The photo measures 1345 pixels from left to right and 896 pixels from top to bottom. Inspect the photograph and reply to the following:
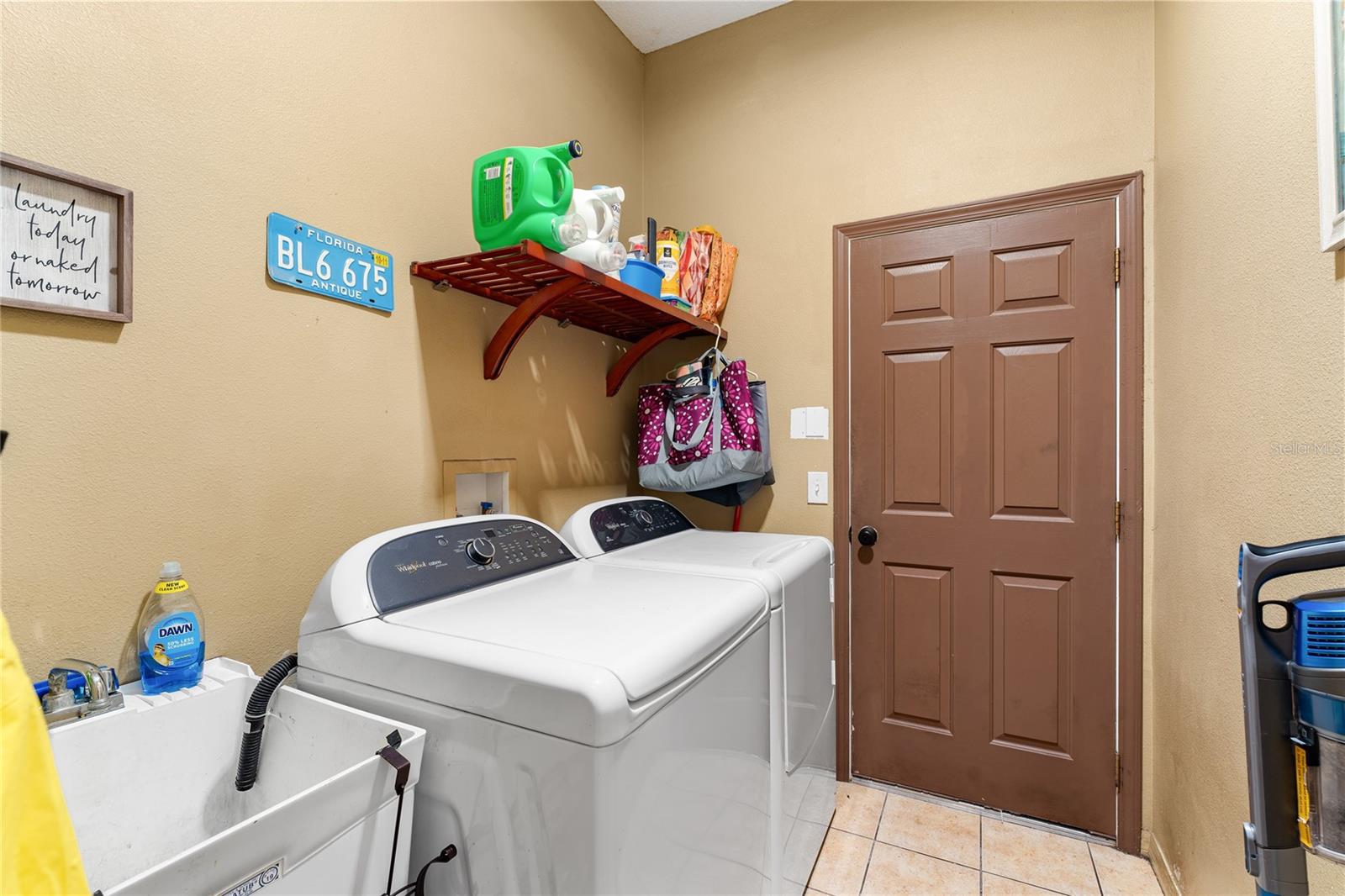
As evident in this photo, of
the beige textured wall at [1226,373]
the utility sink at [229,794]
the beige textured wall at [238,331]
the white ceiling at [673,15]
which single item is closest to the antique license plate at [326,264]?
the beige textured wall at [238,331]

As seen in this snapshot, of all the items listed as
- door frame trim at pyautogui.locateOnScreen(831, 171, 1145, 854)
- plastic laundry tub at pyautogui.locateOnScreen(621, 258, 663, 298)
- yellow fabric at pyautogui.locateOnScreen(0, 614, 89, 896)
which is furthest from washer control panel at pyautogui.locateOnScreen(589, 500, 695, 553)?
door frame trim at pyautogui.locateOnScreen(831, 171, 1145, 854)

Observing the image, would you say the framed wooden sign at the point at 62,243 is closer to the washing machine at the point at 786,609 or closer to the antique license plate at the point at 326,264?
the antique license plate at the point at 326,264

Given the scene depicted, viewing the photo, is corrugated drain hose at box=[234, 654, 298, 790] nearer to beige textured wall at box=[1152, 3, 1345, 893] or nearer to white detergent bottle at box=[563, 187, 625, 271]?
white detergent bottle at box=[563, 187, 625, 271]

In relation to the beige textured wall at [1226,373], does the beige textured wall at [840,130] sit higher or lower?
higher

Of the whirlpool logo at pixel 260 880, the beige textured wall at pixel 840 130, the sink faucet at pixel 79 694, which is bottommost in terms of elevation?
the whirlpool logo at pixel 260 880

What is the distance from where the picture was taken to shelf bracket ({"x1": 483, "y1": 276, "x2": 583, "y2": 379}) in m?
1.52

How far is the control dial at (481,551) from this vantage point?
1.31 metres

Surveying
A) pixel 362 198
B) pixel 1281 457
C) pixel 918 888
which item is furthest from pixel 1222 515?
pixel 362 198

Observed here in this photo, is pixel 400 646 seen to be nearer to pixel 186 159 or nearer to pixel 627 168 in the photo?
pixel 186 159

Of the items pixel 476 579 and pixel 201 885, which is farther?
pixel 476 579

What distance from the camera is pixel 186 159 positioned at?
109cm

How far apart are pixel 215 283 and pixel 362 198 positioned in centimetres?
41

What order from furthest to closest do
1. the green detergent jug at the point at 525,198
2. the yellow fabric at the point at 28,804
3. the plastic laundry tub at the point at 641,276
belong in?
the plastic laundry tub at the point at 641,276 < the green detergent jug at the point at 525,198 < the yellow fabric at the point at 28,804

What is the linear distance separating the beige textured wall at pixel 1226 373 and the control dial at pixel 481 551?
1515mm
